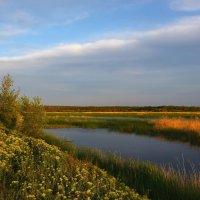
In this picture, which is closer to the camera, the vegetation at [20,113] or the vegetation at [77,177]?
the vegetation at [77,177]

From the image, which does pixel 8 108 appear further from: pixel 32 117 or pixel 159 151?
pixel 159 151

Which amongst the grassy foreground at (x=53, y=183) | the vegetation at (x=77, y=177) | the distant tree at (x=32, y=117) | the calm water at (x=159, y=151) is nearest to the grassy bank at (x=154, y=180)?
the vegetation at (x=77, y=177)

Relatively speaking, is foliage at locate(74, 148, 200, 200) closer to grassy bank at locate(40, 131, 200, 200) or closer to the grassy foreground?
grassy bank at locate(40, 131, 200, 200)

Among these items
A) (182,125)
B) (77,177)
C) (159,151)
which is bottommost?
(159,151)

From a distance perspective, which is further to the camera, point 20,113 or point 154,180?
point 20,113

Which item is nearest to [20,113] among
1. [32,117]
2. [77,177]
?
[32,117]

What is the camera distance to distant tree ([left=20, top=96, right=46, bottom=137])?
31.4 m

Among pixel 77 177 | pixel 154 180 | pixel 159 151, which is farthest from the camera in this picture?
pixel 159 151

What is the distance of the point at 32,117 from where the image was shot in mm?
31625

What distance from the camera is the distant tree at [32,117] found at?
1238 inches

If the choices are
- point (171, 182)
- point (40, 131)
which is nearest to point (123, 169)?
A: point (171, 182)

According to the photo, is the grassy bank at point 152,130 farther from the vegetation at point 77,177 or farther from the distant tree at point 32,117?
the vegetation at point 77,177

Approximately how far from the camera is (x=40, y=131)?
31.8 metres

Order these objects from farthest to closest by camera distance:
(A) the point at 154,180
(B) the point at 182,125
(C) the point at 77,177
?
1. (B) the point at 182,125
2. (A) the point at 154,180
3. (C) the point at 77,177
